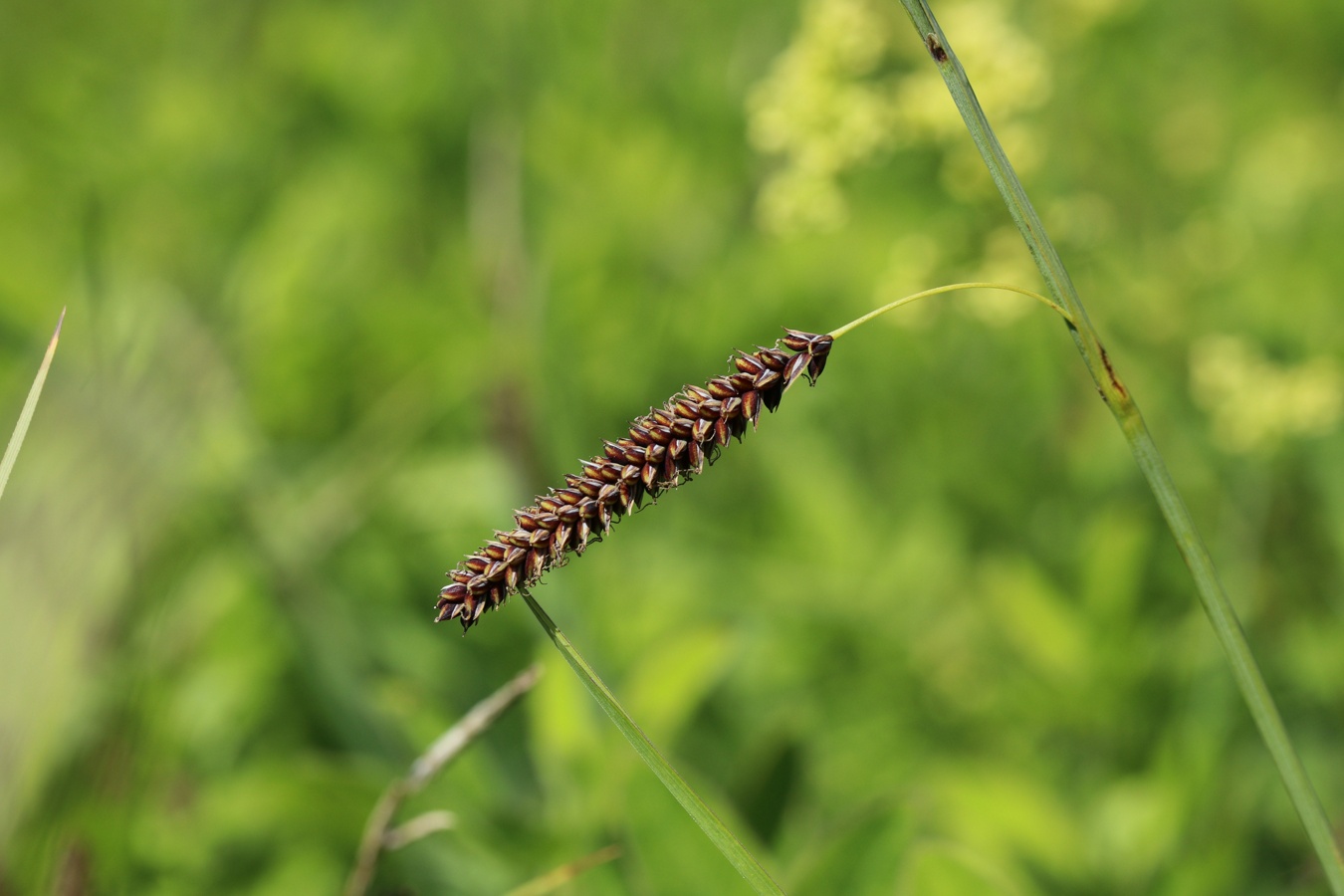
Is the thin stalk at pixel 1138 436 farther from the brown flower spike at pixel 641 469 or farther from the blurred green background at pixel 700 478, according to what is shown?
the blurred green background at pixel 700 478

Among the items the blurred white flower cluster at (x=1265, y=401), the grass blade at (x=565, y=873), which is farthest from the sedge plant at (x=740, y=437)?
the blurred white flower cluster at (x=1265, y=401)

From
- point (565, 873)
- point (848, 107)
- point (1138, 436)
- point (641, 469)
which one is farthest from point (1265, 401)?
point (641, 469)

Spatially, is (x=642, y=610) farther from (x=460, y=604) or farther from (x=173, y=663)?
(x=460, y=604)

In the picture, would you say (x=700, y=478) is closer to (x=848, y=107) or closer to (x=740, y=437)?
(x=848, y=107)

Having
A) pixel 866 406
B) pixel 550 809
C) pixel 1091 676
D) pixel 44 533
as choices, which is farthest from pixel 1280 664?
pixel 44 533

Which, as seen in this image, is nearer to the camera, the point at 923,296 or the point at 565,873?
the point at 923,296

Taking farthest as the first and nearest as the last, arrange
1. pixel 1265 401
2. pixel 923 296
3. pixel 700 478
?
pixel 700 478, pixel 1265 401, pixel 923 296

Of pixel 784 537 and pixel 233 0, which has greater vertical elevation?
pixel 233 0
